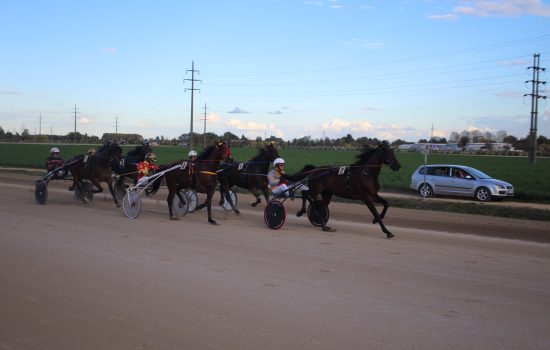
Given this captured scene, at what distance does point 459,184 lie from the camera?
69.9ft

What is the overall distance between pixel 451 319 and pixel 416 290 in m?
1.11

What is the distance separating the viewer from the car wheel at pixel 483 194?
2047cm

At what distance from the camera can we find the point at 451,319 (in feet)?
17.8

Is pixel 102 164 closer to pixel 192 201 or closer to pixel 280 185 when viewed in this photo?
pixel 192 201

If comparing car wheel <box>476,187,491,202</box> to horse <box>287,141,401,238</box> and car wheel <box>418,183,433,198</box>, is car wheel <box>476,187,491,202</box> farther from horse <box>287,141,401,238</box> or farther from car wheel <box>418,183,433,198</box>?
horse <box>287,141,401,238</box>

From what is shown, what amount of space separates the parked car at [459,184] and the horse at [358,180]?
10.6m

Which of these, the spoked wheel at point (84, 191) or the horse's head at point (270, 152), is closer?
the horse's head at point (270, 152)

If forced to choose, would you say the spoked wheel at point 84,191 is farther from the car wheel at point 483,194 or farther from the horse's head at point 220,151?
the car wheel at point 483,194

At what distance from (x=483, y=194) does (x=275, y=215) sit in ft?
40.0

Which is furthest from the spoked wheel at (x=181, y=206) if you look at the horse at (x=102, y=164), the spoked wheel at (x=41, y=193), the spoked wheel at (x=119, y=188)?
the spoked wheel at (x=41, y=193)

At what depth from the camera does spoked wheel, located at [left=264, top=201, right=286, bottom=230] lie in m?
11.7

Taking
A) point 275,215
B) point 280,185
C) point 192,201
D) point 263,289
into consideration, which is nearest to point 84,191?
point 192,201

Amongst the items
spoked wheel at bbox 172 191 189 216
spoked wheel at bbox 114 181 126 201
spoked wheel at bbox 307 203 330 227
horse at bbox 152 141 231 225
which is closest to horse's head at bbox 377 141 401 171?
spoked wheel at bbox 307 203 330 227

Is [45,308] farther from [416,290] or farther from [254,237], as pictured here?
[254,237]
